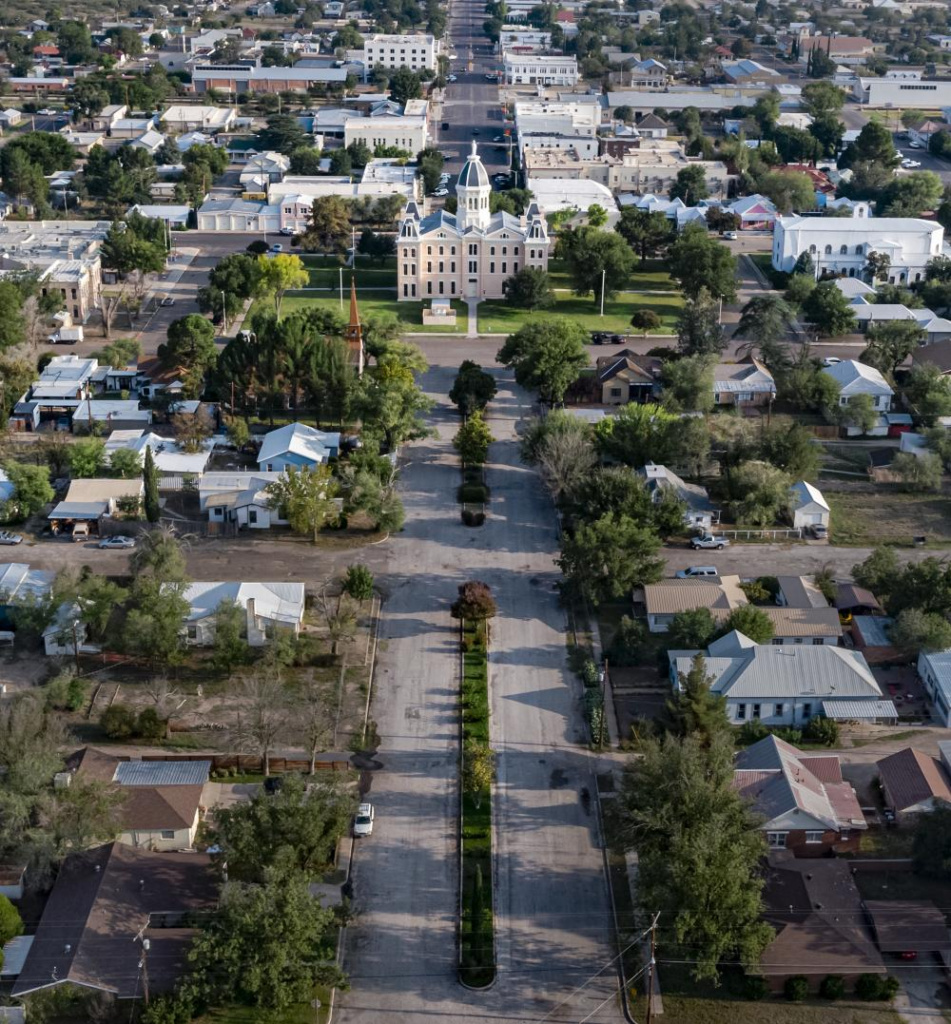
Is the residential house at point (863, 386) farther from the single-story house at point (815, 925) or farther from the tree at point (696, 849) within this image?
the single-story house at point (815, 925)

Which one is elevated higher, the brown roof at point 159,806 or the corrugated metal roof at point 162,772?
the brown roof at point 159,806

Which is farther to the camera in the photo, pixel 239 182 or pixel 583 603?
pixel 239 182

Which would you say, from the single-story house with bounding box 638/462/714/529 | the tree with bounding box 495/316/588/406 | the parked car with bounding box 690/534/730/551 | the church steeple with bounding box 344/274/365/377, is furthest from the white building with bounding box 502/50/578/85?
the parked car with bounding box 690/534/730/551

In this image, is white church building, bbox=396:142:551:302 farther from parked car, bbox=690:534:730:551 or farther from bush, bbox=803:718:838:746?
bush, bbox=803:718:838:746

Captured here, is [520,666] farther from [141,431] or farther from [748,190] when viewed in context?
[748,190]

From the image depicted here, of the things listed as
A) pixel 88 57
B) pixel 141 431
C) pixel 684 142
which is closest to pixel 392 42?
pixel 88 57

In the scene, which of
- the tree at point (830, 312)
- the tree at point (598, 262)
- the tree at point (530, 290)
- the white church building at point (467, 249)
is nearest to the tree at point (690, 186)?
the tree at point (598, 262)

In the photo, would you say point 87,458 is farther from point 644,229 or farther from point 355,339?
A: point 644,229

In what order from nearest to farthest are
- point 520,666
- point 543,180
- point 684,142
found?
point 520,666 → point 543,180 → point 684,142
